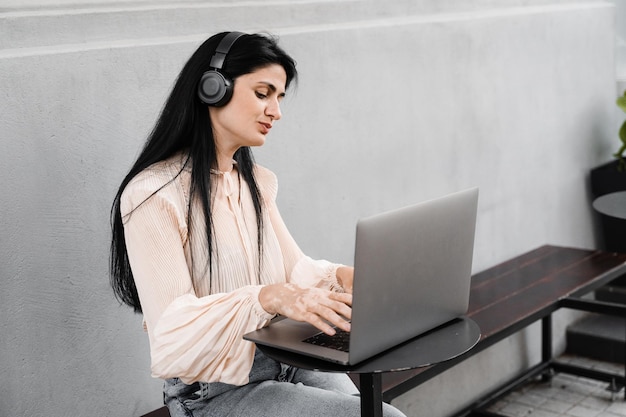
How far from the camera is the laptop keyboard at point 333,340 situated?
1986 millimetres

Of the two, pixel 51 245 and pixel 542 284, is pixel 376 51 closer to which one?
pixel 542 284

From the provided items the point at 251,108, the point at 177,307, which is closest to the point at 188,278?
the point at 177,307

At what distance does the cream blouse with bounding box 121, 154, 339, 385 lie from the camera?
202 centimetres

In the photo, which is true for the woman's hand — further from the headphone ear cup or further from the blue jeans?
the headphone ear cup

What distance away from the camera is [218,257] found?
222 cm

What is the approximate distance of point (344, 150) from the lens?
367 centimetres

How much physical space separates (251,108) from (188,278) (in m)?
0.47

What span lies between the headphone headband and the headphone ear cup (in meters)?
0.03

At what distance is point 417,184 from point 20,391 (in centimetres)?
214

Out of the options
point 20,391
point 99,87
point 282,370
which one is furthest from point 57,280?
point 282,370

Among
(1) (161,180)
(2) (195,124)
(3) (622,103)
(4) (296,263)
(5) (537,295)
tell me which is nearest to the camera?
(1) (161,180)

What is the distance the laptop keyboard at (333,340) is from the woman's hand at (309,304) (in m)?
0.06

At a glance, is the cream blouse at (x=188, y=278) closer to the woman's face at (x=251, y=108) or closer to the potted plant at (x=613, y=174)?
the woman's face at (x=251, y=108)

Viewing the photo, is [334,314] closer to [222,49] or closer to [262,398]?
[262,398]
